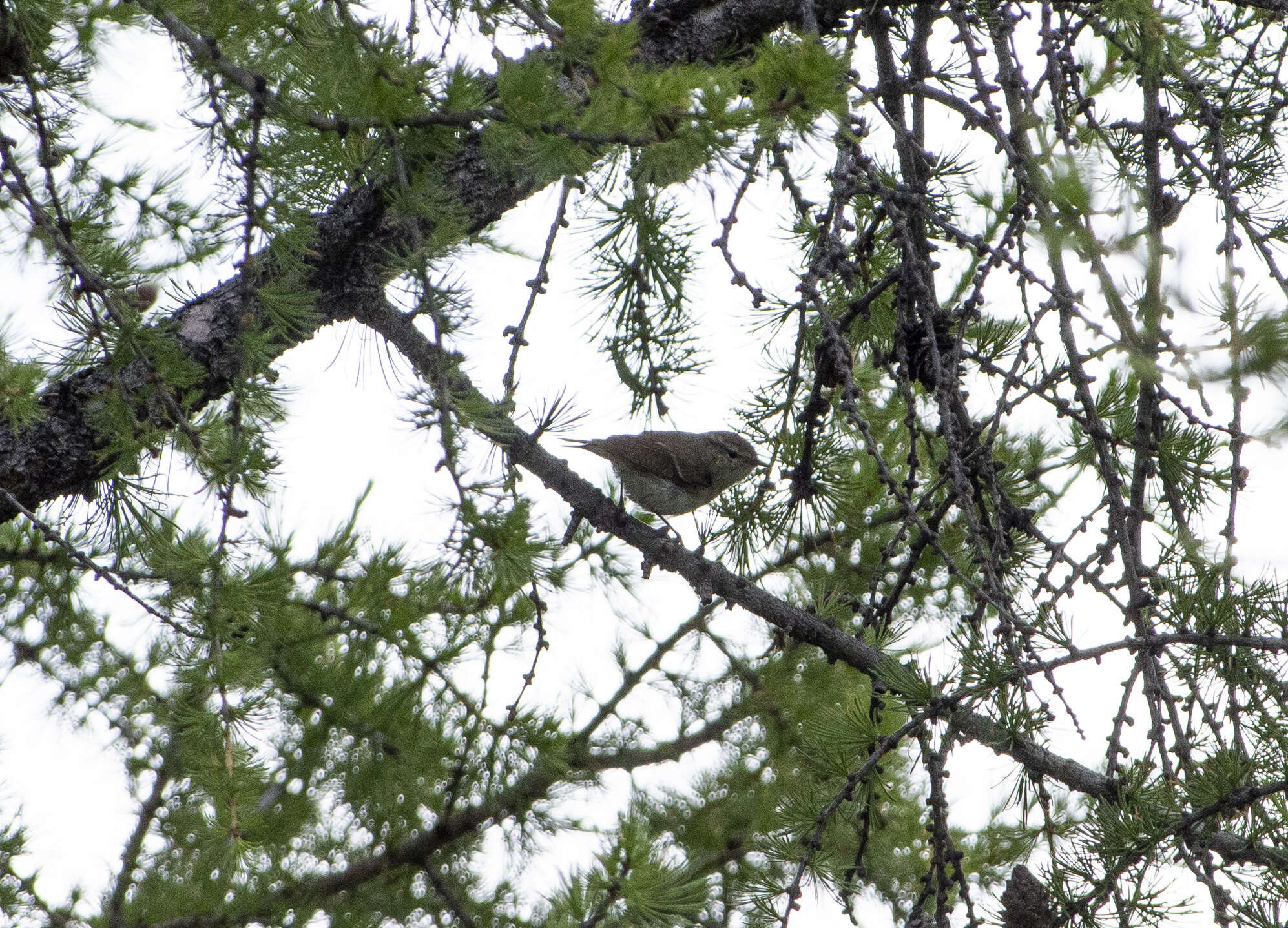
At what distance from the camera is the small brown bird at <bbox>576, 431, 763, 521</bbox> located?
3059mm

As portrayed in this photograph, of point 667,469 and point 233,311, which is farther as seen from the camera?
point 667,469

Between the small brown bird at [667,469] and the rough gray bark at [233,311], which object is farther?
the small brown bird at [667,469]

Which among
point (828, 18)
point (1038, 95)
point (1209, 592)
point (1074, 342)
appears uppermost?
point (828, 18)

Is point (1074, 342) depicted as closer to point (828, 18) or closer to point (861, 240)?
point (861, 240)

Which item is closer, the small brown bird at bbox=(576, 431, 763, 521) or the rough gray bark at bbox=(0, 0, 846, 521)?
the rough gray bark at bbox=(0, 0, 846, 521)

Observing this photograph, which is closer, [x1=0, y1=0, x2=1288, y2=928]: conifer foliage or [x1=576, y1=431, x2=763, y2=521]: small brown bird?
[x1=0, y1=0, x2=1288, y2=928]: conifer foliage

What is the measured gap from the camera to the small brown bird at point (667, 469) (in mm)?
3059

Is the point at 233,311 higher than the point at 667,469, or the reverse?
the point at 667,469

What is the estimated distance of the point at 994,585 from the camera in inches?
51.3

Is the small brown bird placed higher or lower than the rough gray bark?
higher

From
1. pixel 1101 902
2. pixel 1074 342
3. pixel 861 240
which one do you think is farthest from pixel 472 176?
pixel 1101 902

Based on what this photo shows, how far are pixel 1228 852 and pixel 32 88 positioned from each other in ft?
6.96

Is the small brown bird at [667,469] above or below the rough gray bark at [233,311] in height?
above

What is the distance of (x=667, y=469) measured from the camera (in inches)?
121
